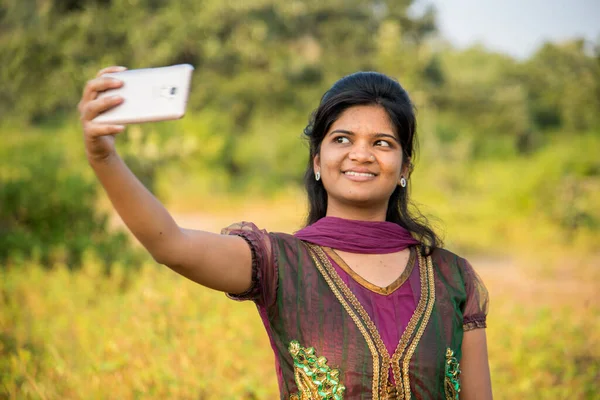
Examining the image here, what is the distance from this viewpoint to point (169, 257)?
1.33 meters

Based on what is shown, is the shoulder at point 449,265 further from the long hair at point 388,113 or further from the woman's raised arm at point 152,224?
the woman's raised arm at point 152,224

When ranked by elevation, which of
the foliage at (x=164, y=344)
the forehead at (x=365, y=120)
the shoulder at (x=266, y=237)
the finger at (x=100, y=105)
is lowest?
the foliage at (x=164, y=344)

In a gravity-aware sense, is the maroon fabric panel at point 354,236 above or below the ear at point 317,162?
below

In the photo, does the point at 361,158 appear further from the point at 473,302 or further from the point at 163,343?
the point at 163,343


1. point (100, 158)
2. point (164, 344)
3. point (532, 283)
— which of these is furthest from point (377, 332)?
point (532, 283)

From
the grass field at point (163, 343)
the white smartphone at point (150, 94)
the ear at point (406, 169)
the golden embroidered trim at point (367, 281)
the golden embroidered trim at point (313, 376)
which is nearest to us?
the white smartphone at point (150, 94)

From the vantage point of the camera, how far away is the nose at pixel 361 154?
5.43ft

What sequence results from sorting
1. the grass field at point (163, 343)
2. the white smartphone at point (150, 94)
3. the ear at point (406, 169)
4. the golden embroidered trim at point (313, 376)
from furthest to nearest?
1. the grass field at point (163, 343)
2. the ear at point (406, 169)
3. the golden embroidered trim at point (313, 376)
4. the white smartphone at point (150, 94)

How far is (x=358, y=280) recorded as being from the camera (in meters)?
1.64

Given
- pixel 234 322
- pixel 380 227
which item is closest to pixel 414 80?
pixel 234 322

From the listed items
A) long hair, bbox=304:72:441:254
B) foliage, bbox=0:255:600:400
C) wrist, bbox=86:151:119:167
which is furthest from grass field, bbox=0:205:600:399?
wrist, bbox=86:151:119:167

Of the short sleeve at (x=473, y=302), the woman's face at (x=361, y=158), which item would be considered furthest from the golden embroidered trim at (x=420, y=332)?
the woman's face at (x=361, y=158)

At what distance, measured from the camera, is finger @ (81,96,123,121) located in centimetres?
118

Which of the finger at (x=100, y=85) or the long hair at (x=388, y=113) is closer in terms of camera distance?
the finger at (x=100, y=85)
